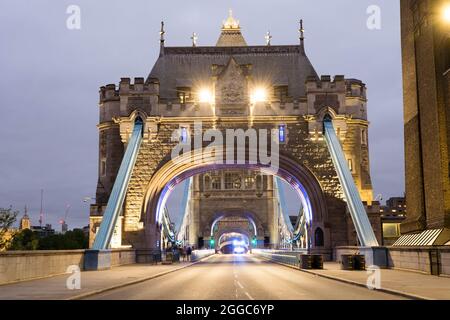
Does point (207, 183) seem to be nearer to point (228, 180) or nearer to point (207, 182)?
point (207, 182)

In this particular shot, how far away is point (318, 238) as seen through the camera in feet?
127

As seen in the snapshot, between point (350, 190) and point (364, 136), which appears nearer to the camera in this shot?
point (350, 190)

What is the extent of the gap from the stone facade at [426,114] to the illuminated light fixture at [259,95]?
1101 centimetres

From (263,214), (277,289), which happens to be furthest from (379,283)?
(263,214)

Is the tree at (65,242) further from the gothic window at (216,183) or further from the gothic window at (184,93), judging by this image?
the gothic window at (184,93)

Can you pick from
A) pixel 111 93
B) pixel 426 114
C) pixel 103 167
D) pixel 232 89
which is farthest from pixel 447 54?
pixel 103 167

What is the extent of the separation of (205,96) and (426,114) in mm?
16735

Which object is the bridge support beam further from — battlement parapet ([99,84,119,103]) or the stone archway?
battlement parapet ([99,84,119,103])

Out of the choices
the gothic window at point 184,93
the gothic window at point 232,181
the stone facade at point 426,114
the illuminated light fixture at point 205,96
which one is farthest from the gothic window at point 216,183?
the stone facade at point 426,114

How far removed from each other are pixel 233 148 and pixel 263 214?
191 ft

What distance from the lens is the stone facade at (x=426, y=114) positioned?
27.0 meters
